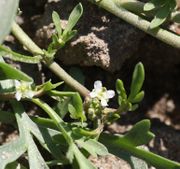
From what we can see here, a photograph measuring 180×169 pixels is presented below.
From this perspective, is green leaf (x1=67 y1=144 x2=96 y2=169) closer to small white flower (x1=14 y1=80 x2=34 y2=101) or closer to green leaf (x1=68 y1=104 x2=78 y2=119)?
green leaf (x1=68 y1=104 x2=78 y2=119)

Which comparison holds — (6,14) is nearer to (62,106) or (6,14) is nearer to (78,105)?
(78,105)

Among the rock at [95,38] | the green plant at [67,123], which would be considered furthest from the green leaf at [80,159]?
the rock at [95,38]

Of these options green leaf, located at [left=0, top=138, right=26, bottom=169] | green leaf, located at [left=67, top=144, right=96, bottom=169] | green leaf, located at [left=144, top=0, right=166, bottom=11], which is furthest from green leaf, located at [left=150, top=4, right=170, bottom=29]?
green leaf, located at [left=0, top=138, right=26, bottom=169]

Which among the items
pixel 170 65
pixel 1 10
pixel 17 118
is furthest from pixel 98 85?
pixel 170 65

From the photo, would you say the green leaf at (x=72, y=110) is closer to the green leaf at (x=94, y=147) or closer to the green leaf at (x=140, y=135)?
the green leaf at (x=94, y=147)

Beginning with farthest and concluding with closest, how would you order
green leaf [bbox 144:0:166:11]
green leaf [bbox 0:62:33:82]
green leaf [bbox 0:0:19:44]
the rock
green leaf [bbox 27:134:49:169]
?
1. the rock
2. green leaf [bbox 144:0:166:11]
3. green leaf [bbox 27:134:49:169]
4. green leaf [bbox 0:62:33:82]
5. green leaf [bbox 0:0:19:44]

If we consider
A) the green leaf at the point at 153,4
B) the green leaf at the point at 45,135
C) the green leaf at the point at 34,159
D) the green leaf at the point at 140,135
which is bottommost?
the green leaf at the point at 34,159
